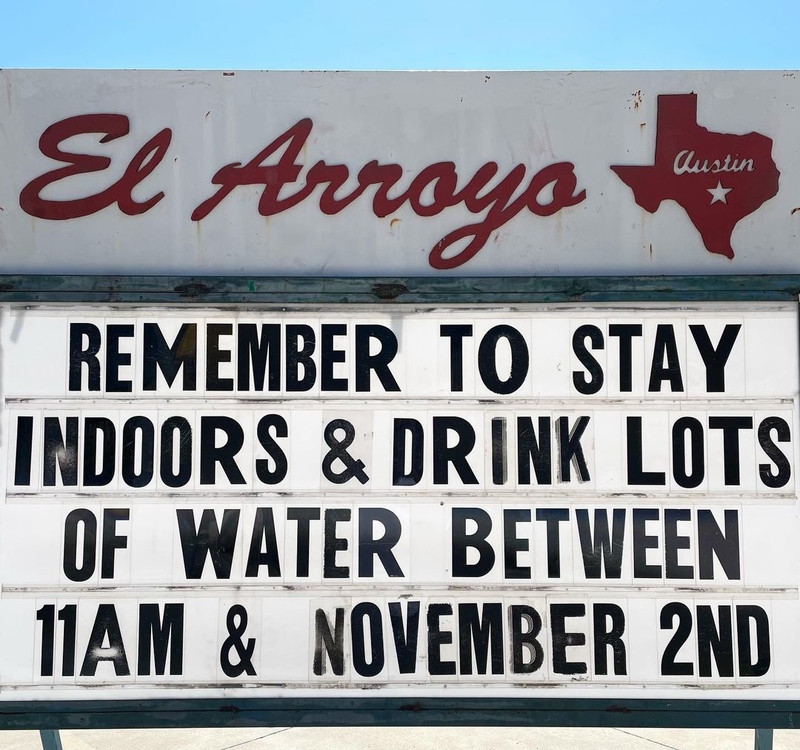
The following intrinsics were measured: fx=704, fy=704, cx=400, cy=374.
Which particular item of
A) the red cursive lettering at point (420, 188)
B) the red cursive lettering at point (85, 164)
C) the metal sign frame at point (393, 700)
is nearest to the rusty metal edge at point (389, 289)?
the metal sign frame at point (393, 700)

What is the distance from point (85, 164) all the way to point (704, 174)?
3.60 m

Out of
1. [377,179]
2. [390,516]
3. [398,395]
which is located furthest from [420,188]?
[390,516]

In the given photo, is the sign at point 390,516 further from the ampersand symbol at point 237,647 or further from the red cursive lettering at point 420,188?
the red cursive lettering at point 420,188

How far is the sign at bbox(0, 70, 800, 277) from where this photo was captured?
4.09m

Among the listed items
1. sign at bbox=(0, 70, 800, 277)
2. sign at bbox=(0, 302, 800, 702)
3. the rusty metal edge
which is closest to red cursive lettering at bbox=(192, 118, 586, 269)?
sign at bbox=(0, 70, 800, 277)

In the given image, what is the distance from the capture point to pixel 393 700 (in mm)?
3967

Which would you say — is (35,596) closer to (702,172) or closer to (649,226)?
(649,226)

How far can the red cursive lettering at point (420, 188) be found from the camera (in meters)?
4.09

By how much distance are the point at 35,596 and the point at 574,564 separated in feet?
10.0

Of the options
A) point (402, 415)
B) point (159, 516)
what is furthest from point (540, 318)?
point (159, 516)

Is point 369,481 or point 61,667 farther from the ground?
point 369,481

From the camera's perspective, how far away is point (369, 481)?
13.2ft

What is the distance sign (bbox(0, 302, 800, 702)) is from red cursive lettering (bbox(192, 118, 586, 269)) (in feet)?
2.34

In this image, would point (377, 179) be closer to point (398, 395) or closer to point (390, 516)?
point (398, 395)
